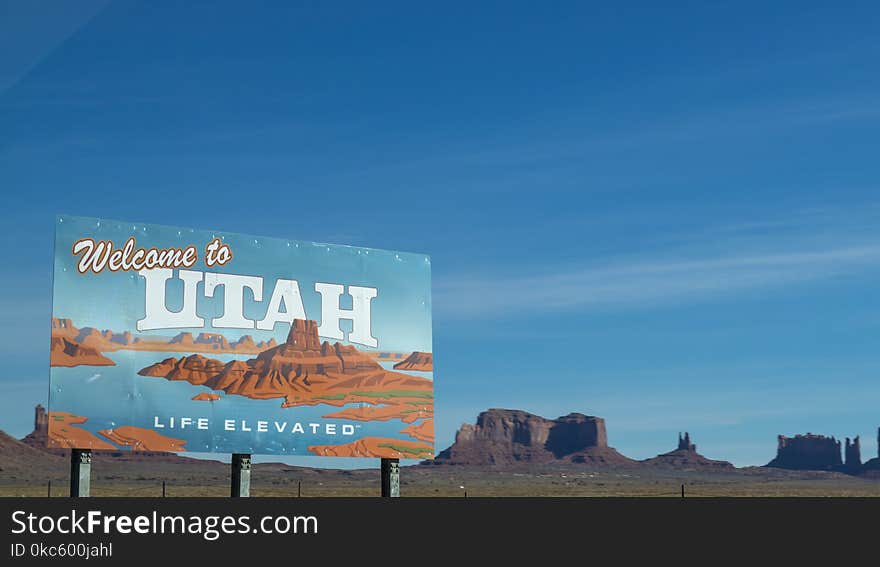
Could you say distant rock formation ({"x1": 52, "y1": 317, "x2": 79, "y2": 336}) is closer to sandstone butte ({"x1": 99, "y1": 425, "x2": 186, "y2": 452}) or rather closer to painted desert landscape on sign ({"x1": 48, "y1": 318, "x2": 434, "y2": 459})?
painted desert landscape on sign ({"x1": 48, "y1": 318, "x2": 434, "y2": 459})

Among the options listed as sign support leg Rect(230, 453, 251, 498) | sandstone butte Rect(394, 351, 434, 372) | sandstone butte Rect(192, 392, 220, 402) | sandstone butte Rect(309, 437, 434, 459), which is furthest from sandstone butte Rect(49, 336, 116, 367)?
sandstone butte Rect(394, 351, 434, 372)

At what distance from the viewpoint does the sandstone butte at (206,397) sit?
76.1 ft

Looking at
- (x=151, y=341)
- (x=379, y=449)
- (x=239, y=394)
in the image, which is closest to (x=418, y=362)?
(x=379, y=449)

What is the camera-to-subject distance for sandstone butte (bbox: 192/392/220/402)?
76.1ft

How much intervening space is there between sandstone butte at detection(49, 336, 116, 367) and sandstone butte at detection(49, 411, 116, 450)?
3.07ft

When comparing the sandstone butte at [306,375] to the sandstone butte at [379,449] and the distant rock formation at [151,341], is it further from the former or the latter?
the sandstone butte at [379,449]
